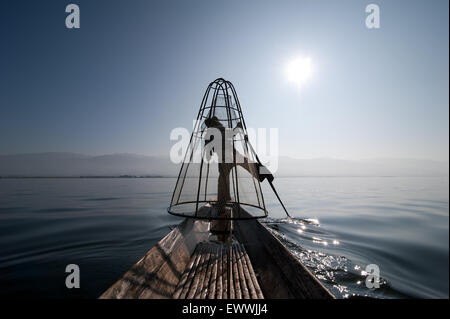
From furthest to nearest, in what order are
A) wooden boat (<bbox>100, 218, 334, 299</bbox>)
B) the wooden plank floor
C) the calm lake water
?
the calm lake water
the wooden plank floor
wooden boat (<bbox>100, 218, 334, 299</bbox>)

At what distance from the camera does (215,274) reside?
16.1ft

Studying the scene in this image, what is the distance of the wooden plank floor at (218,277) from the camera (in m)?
4.10

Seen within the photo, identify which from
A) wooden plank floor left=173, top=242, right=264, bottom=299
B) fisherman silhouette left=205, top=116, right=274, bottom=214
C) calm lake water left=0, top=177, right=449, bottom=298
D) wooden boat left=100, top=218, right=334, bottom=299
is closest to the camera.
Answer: wooden boat left=100, top=218, right=334, bottom=299

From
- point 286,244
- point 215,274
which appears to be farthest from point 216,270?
point 286,244

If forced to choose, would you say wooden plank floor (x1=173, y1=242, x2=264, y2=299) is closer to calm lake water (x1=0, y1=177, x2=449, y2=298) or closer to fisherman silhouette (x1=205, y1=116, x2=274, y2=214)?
fisherman silhouette (x1=205, y1=116, x2=274, y2=214)

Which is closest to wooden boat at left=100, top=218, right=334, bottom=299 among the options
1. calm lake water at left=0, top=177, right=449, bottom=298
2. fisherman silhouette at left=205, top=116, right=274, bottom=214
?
calm lake water at left=0, top=177, right=449, bottom=298

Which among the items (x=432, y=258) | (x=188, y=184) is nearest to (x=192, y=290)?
(x=188, y=184)

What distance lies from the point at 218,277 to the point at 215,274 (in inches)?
6.2

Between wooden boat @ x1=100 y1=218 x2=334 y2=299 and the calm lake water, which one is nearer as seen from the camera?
wooden boat @ x1=100 y1=218 x2=334 y2=299

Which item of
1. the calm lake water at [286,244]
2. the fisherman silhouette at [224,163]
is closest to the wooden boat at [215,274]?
the calm lake water at [286,244]

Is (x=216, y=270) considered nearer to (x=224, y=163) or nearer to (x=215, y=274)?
(x=215, y=274)

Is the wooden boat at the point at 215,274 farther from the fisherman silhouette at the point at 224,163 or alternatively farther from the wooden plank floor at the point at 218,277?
the fisherman silhouette at the point at 224,163

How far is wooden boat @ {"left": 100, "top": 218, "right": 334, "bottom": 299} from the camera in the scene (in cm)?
354
